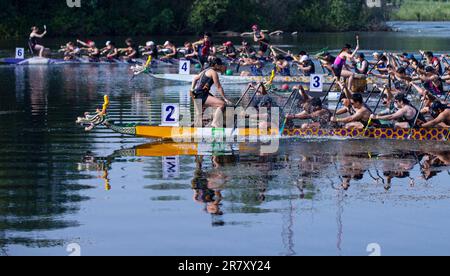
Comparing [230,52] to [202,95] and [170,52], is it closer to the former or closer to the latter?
[170,52]

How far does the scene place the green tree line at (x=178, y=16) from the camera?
7694 cm

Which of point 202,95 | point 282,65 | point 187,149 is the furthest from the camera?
point 282,65

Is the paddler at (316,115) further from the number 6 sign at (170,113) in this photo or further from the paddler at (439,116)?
the number 6 sign at (170,113)

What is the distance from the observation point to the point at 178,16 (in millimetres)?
85312

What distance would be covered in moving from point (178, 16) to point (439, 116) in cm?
6321

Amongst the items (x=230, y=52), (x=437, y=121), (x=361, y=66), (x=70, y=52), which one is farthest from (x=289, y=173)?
(x=70, y=52)

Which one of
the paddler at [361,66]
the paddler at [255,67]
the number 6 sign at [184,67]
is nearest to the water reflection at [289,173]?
the paddler at [361,66]

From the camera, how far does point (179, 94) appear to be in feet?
119

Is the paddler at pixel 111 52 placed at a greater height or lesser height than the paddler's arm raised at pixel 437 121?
greater

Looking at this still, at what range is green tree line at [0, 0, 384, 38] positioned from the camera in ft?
252

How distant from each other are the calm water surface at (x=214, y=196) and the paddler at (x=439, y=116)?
1.79ft
